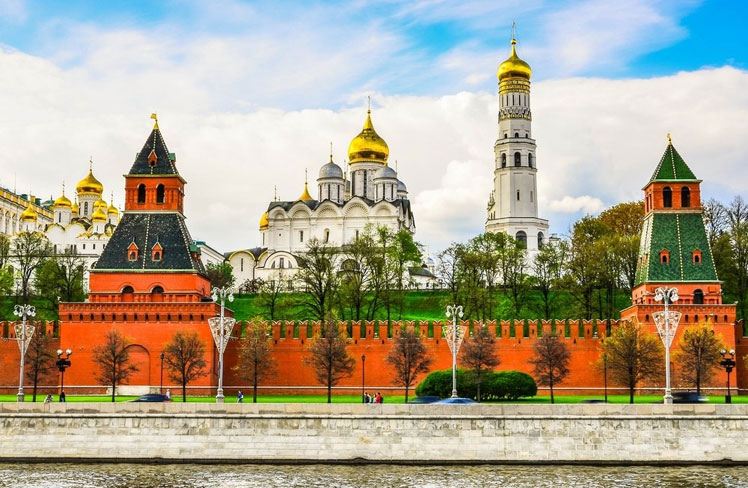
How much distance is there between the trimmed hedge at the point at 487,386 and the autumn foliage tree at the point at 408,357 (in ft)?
5.74

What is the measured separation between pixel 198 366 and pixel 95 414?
10.4 m

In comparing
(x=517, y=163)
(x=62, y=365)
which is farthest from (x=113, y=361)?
(x=517, y=163)

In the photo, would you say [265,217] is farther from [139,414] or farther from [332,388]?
[139,414]

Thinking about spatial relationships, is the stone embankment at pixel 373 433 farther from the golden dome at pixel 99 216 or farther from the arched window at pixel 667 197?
the golden dome at pixel 99 216

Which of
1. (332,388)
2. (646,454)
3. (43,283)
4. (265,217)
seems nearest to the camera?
(646,454)

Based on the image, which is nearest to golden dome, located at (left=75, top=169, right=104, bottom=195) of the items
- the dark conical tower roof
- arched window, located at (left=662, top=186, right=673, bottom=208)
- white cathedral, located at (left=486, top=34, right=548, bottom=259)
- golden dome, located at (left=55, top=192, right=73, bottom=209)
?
golden dome, located at (left=55, top=192, right=73, bottom=209)

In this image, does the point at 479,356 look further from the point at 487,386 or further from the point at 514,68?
the point at 514,68

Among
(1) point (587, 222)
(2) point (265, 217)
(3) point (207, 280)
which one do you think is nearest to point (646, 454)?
(3) point (207, 280)

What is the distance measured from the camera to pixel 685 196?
5125 cm

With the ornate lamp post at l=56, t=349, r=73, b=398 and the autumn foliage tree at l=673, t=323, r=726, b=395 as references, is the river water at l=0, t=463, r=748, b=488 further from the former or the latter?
the autumn foliage tree at l=673, t=323, r=726, b=395

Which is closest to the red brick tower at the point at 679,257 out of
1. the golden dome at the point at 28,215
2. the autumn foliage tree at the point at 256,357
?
the autumn foliage tree at the point at 256,357

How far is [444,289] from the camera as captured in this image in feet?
265

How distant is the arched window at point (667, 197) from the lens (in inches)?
2014

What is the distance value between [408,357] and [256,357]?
23.3 feet
